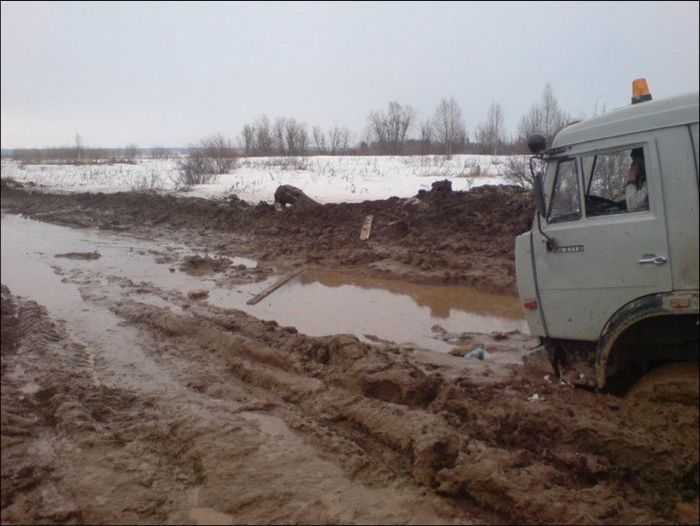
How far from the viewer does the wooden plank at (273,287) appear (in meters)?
10.4

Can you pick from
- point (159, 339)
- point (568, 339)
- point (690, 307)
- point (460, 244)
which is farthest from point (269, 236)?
point (690, 307)

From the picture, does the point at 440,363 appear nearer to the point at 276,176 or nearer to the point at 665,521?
the point at 665,521

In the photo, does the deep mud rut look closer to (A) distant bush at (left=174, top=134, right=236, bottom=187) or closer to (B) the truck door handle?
(B) the truck door handle

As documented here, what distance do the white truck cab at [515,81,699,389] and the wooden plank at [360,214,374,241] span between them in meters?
9.69

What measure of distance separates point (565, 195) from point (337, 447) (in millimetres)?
2883

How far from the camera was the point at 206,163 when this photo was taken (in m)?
33.1

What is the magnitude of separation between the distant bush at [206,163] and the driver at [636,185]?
26575 mm

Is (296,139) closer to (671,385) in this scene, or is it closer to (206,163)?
(206,163)

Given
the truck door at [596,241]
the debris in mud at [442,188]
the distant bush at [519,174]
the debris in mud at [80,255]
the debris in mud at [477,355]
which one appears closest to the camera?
the truck door at [596,241]

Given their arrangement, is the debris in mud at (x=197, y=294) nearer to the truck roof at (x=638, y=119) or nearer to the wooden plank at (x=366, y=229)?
the wooden plank at (x=366, y=229)

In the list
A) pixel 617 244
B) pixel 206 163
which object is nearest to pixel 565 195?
pixel 617 244

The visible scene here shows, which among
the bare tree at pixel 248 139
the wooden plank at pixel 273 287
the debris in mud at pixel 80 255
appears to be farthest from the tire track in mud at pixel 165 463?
the bare tree at pixel 248 139

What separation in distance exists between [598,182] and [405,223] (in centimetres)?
1015

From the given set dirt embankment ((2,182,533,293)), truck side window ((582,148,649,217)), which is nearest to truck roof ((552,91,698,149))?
truck side window ((582,148,649,217))
